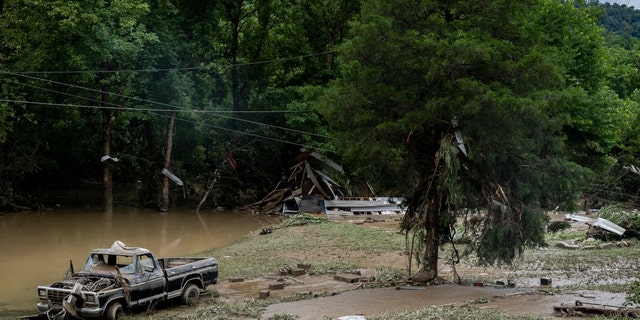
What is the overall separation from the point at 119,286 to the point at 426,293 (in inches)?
303

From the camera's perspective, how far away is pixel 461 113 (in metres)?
18.1

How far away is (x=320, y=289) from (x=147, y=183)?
2846 centimetres

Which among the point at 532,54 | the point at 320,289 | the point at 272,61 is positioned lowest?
the point at 320,289

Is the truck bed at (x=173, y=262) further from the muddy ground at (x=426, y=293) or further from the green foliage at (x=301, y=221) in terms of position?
the green foliage at (x=301, y=221)

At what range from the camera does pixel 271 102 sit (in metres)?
49.4

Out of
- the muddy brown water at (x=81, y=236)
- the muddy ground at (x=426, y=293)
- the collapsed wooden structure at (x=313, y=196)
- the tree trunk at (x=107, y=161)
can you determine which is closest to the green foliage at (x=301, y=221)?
the muddy brown water at (x=81, y=236)

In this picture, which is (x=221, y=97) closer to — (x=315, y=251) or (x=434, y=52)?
(x=315, y=251)

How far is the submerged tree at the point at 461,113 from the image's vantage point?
18094mm

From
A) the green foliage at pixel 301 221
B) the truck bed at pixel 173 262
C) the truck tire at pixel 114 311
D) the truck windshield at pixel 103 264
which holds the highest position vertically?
the truck windshield at pixel 103 264

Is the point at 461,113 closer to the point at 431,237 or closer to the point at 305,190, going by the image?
the point at 431,237

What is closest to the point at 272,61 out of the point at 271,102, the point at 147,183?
the point at 271,102

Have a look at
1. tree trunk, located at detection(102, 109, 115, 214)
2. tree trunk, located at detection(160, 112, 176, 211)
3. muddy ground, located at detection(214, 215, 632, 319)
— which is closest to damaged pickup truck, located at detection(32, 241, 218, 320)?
muddy ground, located at detection(214, 215, 632, 319)

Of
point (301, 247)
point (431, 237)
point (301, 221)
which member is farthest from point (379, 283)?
point (301, 221)

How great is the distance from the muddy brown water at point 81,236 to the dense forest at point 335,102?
8.27 ft
